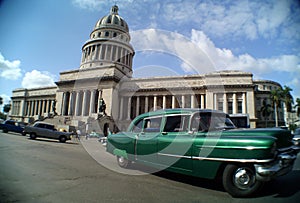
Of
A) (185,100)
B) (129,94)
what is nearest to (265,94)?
(185,100)

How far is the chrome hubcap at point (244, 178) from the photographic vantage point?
10.2 feet

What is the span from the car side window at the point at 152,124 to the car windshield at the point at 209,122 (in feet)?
3.44

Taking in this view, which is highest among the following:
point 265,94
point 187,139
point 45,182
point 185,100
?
point 265,94

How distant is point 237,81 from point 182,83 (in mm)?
12644

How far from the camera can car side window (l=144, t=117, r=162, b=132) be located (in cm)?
464

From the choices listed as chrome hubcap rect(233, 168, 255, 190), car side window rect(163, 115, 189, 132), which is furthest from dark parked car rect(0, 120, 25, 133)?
chrome hubcap rect(233, 168, 255, 190)

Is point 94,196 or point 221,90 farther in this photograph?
point 221,90

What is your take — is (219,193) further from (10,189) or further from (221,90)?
(221,90)

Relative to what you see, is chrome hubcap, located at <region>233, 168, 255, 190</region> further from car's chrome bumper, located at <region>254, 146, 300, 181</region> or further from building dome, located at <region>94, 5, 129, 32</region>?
building dome, located at <region>94, 5, 129, 32</region>

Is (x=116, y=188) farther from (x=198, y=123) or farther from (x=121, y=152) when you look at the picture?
(x=198, y=123)

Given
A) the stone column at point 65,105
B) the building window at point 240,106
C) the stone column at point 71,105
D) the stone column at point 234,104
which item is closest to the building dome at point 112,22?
the stone column at point 65,105

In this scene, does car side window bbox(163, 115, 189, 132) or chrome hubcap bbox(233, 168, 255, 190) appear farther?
car side window bbox(163, 115, 189, 132)

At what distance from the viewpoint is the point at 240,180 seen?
3162mm

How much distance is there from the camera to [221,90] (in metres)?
38.3
